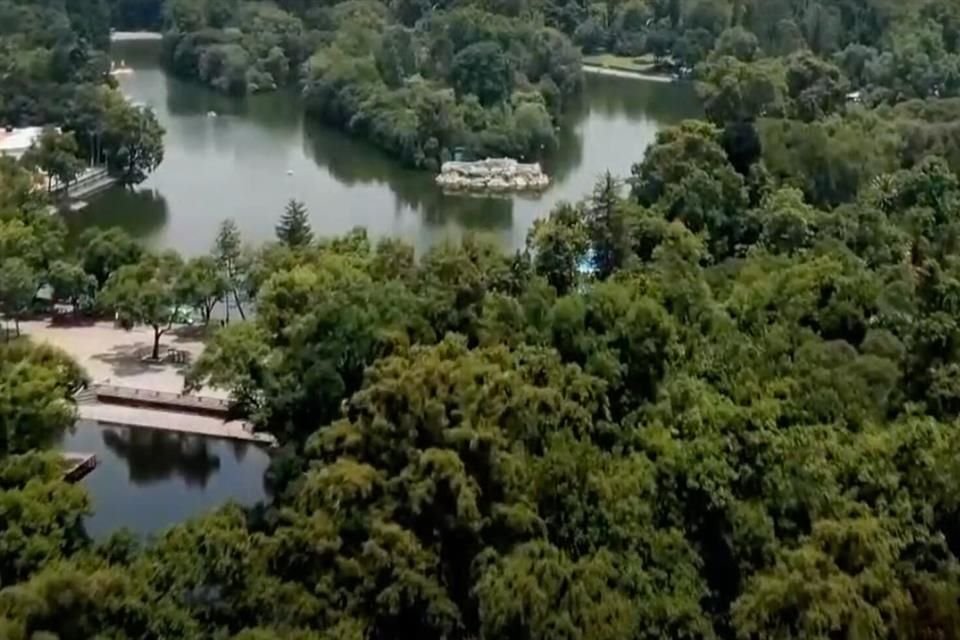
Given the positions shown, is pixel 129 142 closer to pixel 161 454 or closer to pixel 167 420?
pixel 167 420

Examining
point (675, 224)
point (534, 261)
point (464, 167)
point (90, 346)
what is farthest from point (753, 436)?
point (464, 167)

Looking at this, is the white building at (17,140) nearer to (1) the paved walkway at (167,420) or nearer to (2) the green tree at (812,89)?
(1) the paved walkway at (167,420)

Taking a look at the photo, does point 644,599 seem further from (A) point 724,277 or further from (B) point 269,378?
(A) point 724,277

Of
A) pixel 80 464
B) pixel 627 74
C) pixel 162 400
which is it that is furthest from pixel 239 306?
pixel 627 74

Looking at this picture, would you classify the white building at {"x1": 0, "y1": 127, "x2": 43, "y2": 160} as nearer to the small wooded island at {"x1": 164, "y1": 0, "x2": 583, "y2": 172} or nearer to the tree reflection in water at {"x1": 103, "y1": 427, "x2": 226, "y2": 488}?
the small wooded island at {"x1": 164, "y1": 0, "x2": 583, "y2": 172}

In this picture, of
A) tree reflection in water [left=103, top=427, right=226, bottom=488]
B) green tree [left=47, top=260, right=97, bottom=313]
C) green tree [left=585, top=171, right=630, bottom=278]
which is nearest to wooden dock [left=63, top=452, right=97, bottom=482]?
tree reflection in water [left=103, top=427, right=226, bottom=488]

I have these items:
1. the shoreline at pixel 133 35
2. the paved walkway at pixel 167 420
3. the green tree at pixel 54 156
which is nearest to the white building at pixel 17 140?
the green tree at pixel 54 156
